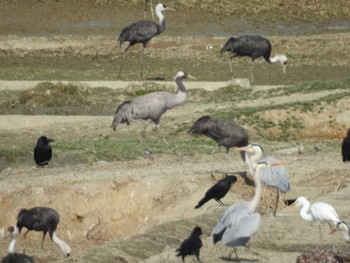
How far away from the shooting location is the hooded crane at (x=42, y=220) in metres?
17.3

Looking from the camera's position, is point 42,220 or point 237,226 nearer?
point 237,226

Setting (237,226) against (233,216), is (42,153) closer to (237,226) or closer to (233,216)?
(233,216)

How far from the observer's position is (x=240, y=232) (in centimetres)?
1372

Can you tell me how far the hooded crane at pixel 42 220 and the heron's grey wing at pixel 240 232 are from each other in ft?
13.6

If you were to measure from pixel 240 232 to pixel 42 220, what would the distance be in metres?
4.37

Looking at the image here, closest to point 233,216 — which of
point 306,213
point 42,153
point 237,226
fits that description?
point 237,226

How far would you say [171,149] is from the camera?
75.2ft

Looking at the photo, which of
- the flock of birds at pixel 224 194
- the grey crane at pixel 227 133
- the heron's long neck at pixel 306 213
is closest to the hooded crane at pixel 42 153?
the flock of birds at pixel 224 194

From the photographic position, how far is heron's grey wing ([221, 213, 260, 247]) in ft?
45.0

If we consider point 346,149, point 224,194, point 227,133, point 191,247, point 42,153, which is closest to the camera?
point 191,247

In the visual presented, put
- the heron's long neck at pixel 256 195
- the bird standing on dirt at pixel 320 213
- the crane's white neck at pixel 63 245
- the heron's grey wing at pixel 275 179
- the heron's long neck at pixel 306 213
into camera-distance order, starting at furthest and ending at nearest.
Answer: the crane's white neck at pixel 63 245 → the heron's grey wing at pixel 275 179 → the heron's long neck at pixel 306 213 → the bird standing on dirt at pixel 320 213 → the heron's long neck at pixel 256 195

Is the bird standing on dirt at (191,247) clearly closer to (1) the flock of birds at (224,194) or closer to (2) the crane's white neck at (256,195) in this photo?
(1) the flock of birds at (224,194)

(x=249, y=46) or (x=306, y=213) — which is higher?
(x=306, y=213)

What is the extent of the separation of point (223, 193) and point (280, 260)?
3.02 metres
